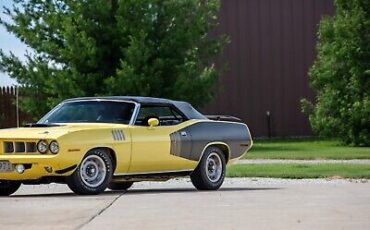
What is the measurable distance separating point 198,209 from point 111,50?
18.8 m

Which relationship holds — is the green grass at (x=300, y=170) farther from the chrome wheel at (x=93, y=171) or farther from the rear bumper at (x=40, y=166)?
the rear bumper at (x=40, y=166)

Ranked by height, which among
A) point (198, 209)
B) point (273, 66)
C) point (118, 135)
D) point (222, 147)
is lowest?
point (198, 209)

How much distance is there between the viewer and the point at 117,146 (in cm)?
1412

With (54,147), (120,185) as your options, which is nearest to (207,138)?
(120,185)

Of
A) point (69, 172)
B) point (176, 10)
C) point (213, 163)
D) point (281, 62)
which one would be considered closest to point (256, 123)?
point (281, 62)

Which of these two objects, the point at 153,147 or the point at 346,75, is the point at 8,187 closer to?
the point at 153,147

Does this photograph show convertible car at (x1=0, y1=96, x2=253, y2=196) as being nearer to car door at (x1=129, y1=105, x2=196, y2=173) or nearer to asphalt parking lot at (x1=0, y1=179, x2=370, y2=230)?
car door at (x1=129, y1=105, x2=196, y2=173)

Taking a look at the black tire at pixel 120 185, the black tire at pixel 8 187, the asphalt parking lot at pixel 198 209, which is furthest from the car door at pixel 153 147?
the black tire at pixel 8 187

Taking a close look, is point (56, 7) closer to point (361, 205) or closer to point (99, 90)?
point (99, 90)

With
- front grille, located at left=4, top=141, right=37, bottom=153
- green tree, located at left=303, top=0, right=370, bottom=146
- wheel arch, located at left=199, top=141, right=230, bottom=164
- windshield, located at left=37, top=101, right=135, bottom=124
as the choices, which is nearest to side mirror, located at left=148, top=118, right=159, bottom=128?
windshield, located at left=37, top=101, right=135, bottom=124

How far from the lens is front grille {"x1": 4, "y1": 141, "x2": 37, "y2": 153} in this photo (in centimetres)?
1362

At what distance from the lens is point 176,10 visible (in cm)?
3011

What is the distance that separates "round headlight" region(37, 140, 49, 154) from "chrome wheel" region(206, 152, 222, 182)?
121 inches

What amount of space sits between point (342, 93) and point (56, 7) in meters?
9.58
